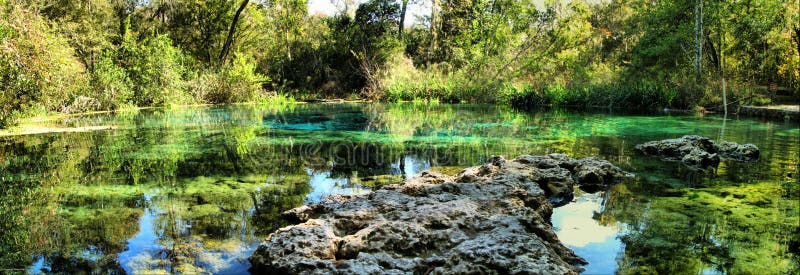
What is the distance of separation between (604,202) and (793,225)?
4.49 ft

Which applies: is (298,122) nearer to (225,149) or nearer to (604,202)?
(225,149)

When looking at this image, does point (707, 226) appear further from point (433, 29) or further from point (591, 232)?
point (433, 29)

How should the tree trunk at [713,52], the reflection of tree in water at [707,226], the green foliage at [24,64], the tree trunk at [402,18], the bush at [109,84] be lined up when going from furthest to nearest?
1. the tree trunk at [402,18]
2. the tree trunk at [713,52]
3. the bush at [109,84]
4. the green foliage at [24,64]
5. the reflection of tree in water at [707,226]

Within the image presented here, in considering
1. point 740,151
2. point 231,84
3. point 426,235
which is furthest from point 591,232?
point 231,84

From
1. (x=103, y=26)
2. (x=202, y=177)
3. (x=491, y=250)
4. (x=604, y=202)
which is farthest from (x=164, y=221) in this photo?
(x=103, y=26)

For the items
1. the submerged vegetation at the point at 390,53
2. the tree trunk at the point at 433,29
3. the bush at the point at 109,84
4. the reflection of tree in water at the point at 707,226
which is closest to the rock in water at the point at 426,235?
the reflection of tree in water at the point at 707,226

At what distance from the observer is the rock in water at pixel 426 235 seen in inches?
105

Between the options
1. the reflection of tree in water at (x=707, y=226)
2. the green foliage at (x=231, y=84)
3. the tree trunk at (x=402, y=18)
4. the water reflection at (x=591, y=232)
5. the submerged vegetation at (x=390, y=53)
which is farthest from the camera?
the tree trunk at (x=402, y=18)

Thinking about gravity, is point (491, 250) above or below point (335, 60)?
below

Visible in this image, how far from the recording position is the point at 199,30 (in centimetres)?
2398

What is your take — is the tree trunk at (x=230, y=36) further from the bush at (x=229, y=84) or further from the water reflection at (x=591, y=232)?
the water reflection at (x=591, y=232)

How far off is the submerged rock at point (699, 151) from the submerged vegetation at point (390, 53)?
9.35 metres

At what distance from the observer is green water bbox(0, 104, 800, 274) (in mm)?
3119

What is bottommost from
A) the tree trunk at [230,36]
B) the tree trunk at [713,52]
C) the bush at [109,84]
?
the bush at [109,84]
